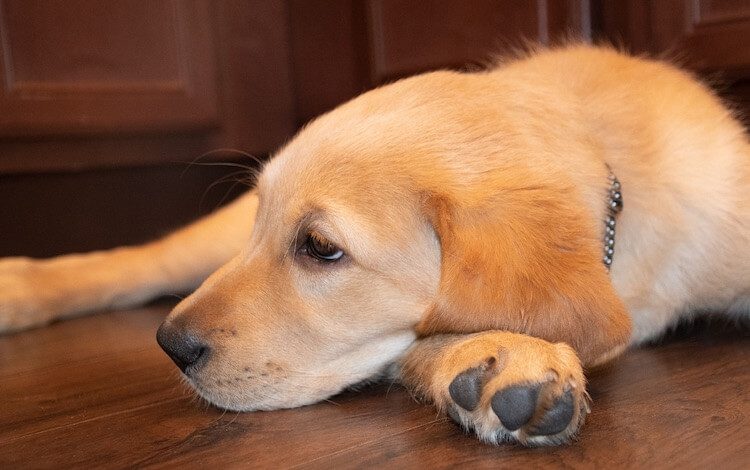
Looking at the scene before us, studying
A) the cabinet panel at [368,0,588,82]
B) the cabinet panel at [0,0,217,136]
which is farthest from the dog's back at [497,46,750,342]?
the cabinet panel at [0,0,217,136]

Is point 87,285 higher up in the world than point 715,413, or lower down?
lower down

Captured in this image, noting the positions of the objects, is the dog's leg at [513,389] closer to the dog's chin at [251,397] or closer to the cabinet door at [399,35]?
the dog's chin at [251,397]

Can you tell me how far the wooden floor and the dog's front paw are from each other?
1.82ft

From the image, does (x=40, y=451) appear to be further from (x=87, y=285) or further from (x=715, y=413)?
(x=87, y=285)

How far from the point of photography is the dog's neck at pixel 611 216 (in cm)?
179

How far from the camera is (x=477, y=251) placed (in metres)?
1.56

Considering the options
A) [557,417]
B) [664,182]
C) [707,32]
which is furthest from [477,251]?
[707,32]

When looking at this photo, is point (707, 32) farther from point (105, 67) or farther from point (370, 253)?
point (105, 67)

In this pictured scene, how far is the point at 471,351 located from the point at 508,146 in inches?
18.1

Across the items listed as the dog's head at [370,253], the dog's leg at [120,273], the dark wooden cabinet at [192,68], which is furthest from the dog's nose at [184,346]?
the dark wooden cabinet at [192,68]

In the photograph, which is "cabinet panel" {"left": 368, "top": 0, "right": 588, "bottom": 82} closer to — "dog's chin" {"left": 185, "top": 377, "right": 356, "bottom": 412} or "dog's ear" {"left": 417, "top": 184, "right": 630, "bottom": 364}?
"dog's ear" {"left": 417, "top": 184, "right": 630, "bottom": 364}

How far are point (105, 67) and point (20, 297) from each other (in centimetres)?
137

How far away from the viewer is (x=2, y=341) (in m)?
2.62

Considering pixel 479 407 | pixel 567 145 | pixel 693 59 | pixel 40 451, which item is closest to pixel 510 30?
pixel 693 59
